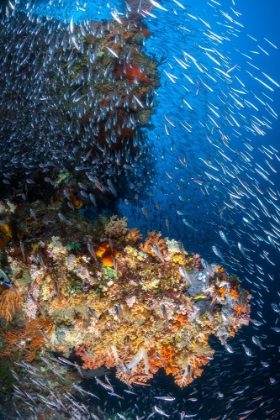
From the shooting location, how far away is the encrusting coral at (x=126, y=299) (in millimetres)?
6227

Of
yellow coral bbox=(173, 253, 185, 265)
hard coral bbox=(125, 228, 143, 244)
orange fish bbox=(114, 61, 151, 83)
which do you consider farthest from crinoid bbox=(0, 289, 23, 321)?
orange fish bbox=(114, 61, 151, 83)

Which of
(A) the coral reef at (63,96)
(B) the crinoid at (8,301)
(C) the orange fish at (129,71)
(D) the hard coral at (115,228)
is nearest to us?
(B) the crinoid at (8,301)

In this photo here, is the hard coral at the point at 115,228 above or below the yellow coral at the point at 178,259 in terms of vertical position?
below

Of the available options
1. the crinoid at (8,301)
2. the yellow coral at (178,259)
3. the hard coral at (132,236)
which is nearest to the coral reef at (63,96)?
the hard coral at (132,236)

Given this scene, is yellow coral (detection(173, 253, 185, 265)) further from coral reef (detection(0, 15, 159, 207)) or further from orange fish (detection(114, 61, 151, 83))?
orange fish (detection(114, 61, 151, 83))

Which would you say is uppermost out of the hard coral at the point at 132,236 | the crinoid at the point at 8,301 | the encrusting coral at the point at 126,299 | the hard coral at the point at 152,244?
the hard coral at the point at 152,244

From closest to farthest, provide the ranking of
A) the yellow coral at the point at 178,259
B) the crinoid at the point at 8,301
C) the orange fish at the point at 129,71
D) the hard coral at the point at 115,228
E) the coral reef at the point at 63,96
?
the crinoid at the point at 8,301, the yellow coral at the point at 178,259, the hard coral at the point at 115,228, the coral reef at the point at 63,96, the orange fish at the point at 129,71

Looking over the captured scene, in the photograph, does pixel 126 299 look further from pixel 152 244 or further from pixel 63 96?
pixel 63 96

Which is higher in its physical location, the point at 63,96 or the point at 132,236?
the point at 63,96

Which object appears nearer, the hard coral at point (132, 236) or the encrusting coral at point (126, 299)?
the encrusting coral at point (126, 299)

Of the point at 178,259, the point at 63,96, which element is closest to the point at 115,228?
the point at 178,259

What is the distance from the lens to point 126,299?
6.18 metres

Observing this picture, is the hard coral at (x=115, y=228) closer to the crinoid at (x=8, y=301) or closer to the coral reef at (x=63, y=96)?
the crinoid at (x=8, y=301)

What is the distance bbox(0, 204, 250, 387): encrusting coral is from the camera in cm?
623
